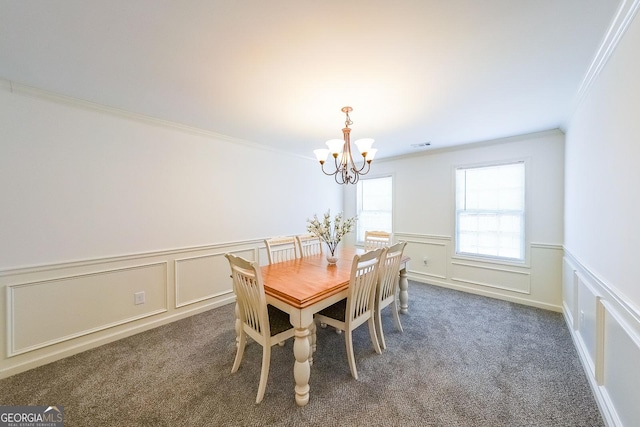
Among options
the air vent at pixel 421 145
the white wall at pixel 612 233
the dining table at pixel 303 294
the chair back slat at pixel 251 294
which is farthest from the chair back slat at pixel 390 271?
the air vent at pixel 421 145

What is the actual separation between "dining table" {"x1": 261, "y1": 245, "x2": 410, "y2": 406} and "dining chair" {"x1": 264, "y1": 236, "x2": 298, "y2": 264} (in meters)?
0.26

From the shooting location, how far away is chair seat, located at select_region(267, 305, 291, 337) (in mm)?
1739

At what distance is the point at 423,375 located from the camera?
6.05 feet

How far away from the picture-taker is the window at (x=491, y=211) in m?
3.26

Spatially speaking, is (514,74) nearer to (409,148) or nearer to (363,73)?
(363,73)

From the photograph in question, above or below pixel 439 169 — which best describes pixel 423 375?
below

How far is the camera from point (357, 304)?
1.89 metres

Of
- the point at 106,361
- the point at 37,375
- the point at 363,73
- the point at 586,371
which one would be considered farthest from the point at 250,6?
the point at 586,371

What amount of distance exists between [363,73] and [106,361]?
3.25 metres

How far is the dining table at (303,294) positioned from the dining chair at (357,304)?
12cm

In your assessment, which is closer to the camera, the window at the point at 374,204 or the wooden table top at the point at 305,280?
the wooden table top at the point at 305,280

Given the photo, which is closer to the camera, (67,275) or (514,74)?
(514,74)

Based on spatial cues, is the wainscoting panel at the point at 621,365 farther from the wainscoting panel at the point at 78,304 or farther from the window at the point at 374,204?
the wainscoting panel at the point at 78,304

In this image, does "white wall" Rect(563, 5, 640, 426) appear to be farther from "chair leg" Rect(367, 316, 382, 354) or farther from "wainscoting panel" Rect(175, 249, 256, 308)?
"wainscoting panel" Rect(175, 249, 256, 308)
